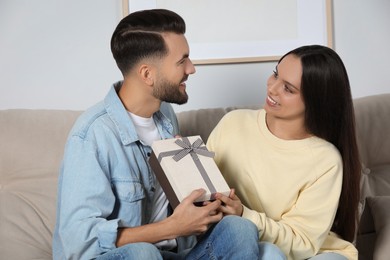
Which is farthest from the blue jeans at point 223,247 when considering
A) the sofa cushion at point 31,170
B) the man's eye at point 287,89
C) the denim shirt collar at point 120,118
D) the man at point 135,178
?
the sofa cushion at point 31,170

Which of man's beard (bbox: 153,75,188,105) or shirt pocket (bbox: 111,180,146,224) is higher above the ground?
man's beard (bbox: 153,75,188,105)

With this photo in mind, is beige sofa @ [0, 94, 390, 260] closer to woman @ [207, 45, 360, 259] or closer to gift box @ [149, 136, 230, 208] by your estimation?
woman @ [207, 45, 360, 259]

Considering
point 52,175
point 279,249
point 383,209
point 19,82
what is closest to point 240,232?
point 279,249

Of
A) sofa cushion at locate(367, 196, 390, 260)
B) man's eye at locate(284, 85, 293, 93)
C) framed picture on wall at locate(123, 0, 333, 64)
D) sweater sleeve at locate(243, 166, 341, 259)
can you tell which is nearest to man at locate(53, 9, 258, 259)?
sweater sleeve at locate(243, 166, 341, 259)

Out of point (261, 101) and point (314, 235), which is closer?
point (314, 235)

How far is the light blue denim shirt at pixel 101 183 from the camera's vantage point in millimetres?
1544

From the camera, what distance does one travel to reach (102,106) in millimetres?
1717

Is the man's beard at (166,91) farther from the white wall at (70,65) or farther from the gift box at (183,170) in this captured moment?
the white wall at (70,65)

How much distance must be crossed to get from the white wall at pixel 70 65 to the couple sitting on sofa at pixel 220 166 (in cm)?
54

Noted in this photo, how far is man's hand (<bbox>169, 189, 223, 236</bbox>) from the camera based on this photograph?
5.01ft

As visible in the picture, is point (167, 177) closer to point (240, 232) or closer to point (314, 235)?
point (240, 232)

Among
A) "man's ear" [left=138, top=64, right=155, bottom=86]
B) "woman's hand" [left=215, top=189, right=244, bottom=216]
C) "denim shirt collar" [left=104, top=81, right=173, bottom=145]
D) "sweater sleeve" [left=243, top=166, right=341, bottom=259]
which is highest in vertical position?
"man's ear" [left=138, top=64, right=155, bottom=86]

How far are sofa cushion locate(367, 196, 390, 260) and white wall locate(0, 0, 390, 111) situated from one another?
68cm

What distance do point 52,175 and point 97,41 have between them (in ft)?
1.95
